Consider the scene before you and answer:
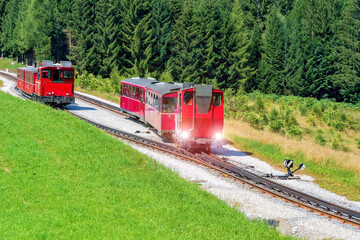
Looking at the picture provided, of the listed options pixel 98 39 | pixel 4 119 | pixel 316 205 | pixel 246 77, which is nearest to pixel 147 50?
pixel 98 39

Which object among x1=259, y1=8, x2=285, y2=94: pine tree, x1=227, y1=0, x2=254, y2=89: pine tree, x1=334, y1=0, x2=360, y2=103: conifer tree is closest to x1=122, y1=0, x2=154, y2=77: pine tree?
x1=227, y1=0, x2=254, y2=89: pine tree

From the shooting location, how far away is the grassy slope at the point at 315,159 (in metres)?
18.9

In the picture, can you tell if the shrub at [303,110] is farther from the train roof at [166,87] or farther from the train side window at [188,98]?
the train side window at [188,98]

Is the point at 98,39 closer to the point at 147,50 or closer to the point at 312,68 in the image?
the point at 147,50

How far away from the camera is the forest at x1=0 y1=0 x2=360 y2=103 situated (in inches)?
2830

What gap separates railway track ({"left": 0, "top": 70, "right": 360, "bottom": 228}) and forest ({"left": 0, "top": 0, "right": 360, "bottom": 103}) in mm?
45430

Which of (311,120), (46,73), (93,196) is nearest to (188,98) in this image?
(93,196)

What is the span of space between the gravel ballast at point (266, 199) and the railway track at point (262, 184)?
0.94 feet

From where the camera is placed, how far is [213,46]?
7175 centimetres

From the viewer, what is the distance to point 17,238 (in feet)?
34.9

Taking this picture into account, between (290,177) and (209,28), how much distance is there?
179ft

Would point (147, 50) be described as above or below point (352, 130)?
above

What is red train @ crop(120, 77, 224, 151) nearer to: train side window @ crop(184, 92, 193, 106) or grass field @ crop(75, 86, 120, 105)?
train side window @ crop(184, 92, 193, 106)

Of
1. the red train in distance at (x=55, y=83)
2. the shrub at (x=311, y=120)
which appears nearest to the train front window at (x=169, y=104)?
the red train in distance at (x=55, y=83)
